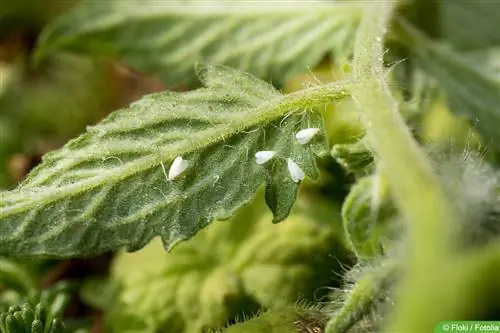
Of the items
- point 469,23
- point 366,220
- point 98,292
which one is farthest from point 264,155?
point 469,23

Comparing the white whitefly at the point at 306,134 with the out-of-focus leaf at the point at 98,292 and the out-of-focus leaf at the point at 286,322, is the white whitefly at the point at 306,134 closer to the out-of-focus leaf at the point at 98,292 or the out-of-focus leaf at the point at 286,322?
the out-of-focus leaf at the point at 286,322

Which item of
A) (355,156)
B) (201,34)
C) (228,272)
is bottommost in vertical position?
(228,272)

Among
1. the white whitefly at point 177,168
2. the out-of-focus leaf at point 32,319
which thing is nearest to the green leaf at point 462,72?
the white whitefly at point 177,168

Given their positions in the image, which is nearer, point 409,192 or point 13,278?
point 409,192

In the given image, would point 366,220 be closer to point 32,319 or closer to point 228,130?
point 228,130

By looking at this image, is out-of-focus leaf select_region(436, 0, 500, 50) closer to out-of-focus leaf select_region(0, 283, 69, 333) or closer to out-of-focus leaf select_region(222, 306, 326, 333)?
out-of-focus leaf select_region(222, 306, 326, 333)

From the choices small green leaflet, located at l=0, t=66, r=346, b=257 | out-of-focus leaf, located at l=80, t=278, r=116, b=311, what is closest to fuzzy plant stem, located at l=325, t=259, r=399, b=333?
small green leaflet, located at l=0, t=66, r=346, b=257

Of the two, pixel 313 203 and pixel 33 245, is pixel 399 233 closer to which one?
pixel 33 245
